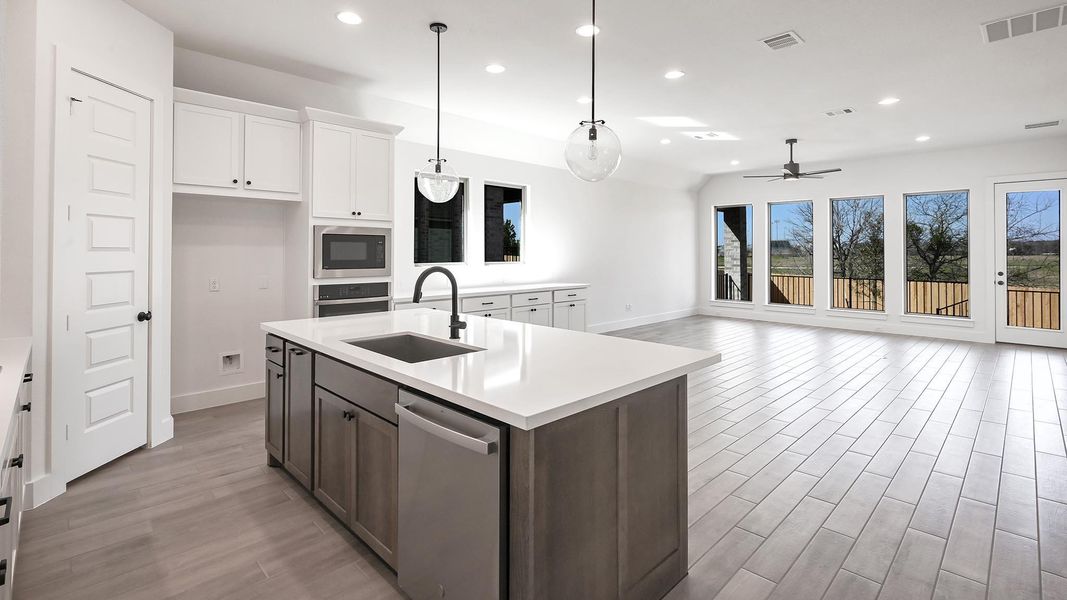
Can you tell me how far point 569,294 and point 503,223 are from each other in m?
1.27

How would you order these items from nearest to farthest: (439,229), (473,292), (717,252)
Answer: (473,292) < (439,229) < (717,252)

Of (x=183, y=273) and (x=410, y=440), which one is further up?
(x=183, y=273)

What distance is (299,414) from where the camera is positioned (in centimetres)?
259

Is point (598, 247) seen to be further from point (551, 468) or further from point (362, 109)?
point (551, 468)

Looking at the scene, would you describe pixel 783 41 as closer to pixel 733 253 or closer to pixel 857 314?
pixel 857 314

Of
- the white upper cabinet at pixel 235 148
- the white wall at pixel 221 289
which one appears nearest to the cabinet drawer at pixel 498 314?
the white wall at pixel 221 289

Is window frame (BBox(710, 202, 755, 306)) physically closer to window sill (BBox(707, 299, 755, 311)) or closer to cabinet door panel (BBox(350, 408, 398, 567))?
window sill (BBox(707, 299, 755, 311))

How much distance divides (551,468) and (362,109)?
4.42m

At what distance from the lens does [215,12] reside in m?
3.26

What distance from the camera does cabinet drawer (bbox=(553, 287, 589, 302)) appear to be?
654cm

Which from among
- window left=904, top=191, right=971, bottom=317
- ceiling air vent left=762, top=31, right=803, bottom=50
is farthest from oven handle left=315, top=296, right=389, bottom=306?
window left=904, top=191, right=971, bottom=317

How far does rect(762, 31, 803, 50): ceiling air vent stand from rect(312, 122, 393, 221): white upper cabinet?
316 cm

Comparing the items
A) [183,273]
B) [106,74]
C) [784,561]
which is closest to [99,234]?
[106,74]

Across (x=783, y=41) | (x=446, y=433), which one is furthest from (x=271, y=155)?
(x=783, y=41)
